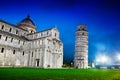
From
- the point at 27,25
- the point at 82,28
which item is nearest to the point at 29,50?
the point at 27,25

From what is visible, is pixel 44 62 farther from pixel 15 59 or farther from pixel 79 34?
pixel 79 34

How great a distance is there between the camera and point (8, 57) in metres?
40.3

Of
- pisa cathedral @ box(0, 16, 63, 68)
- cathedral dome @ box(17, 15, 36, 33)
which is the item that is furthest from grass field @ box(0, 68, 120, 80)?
cathedral dome @ box(17, 15, 36, 33)

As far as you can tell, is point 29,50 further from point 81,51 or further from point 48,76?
point 81,51

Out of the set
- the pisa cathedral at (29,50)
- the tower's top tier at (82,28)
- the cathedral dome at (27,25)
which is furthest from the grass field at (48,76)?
the tower's top tier at (82,28)

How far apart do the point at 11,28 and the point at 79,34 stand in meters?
37.6

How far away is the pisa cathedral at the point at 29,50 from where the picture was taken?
4009 centimetres

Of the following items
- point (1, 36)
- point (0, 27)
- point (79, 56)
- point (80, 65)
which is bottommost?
point (80, 65)


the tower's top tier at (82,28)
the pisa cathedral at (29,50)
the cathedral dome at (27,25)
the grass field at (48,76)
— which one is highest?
the tower's top tier at (82,28)

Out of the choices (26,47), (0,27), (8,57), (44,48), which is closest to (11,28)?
(0,27)

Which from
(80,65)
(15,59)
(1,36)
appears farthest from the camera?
(80,65)

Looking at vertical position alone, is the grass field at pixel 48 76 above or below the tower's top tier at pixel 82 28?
below

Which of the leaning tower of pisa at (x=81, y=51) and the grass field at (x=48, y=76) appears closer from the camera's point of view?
the grass field at (x=48, y=76)

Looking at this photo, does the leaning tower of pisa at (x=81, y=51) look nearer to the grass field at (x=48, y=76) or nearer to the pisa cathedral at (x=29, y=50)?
the pisa cathedral at (x=29, y=50)
